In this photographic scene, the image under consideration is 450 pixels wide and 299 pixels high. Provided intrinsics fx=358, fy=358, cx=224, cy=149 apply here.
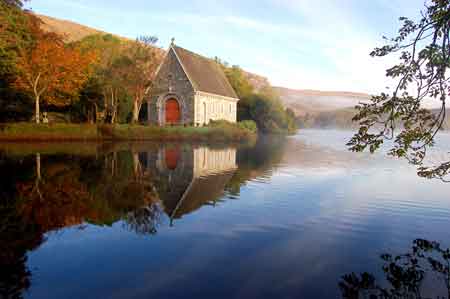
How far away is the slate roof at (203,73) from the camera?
37.7 metres

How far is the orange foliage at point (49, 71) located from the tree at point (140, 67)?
3.61 metres

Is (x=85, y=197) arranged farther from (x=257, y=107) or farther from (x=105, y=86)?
(x=257, y=107)

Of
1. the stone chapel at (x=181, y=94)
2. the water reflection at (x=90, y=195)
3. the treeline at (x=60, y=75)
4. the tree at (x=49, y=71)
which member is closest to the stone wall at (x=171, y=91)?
the stone chapel at (x=181, y=94)

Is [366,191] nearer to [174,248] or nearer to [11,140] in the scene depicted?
[174,248]

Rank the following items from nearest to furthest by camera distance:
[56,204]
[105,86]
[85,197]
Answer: [56,204] < [85,197] < [105,86]

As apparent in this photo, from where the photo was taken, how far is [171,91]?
1494 inches

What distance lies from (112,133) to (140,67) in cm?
737

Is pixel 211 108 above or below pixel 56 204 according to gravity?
above

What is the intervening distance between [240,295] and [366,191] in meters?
8.00

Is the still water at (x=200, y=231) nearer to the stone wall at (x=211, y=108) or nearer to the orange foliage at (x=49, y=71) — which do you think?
the orange foliage at (x=49, y=71)

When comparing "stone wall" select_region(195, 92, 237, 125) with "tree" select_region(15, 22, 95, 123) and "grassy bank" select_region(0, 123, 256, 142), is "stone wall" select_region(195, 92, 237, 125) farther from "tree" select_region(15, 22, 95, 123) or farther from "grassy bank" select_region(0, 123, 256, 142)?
"tree" select_region(15, 22, 95, 123)

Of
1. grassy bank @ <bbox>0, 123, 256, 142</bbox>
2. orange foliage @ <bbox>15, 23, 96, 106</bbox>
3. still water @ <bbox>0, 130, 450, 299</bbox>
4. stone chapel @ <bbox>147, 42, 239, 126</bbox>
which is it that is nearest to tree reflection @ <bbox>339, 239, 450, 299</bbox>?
still water @ <bbox>0, 130, 450, 299</bbox>

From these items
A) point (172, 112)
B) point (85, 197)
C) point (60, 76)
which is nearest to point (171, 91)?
point (172, 112)

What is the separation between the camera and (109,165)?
579 inches
